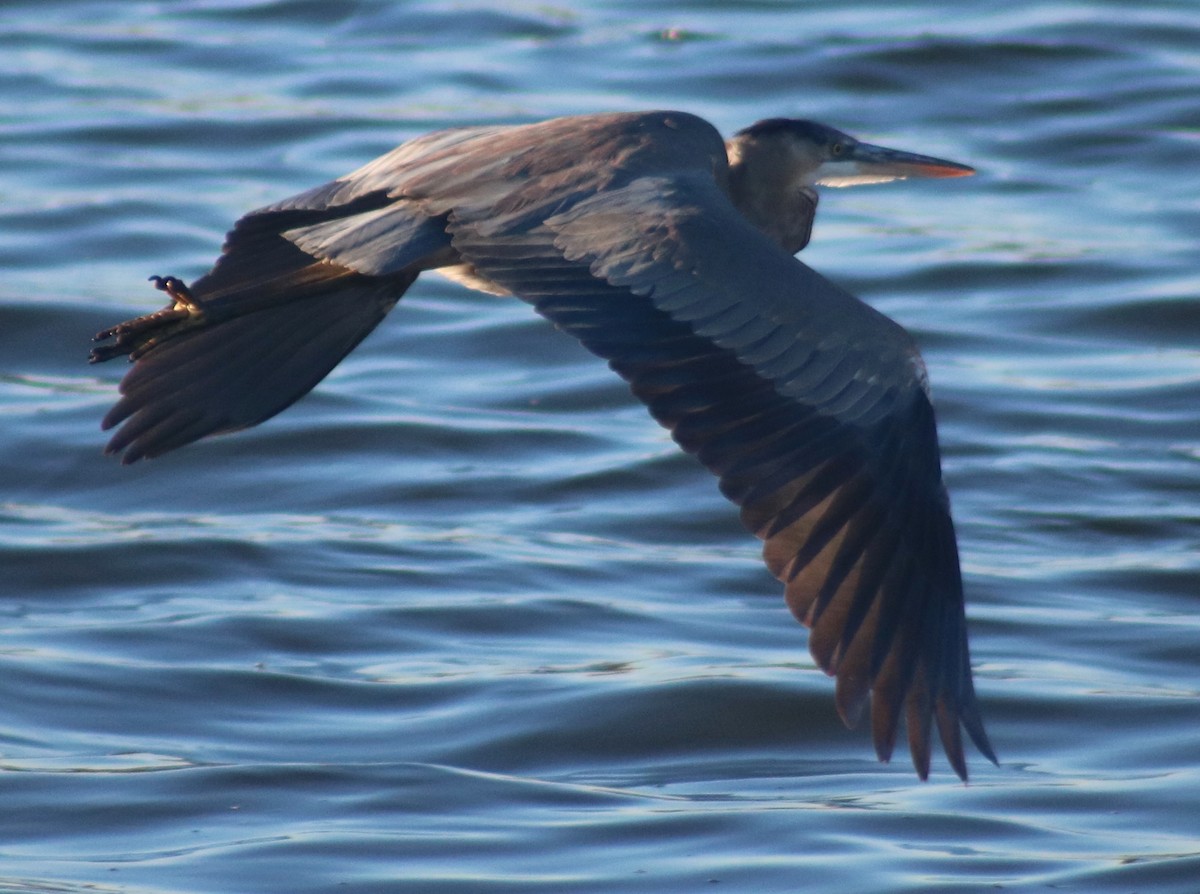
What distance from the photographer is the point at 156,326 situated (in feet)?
20.3

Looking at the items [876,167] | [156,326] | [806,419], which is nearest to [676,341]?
[806,419]

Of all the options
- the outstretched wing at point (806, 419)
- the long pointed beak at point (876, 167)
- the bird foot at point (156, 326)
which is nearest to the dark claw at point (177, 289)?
the bird foot at point (156, 326)

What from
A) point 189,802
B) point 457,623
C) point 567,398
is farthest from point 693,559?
point 189,802

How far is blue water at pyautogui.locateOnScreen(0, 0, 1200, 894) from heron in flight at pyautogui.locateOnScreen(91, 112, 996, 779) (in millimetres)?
1198

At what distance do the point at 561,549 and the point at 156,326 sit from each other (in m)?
3.17

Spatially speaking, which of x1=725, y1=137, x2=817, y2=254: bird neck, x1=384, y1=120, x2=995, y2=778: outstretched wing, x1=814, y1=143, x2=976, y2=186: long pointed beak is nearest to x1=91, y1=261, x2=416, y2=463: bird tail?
x1=384, y1=120, x2=995, y2=778: outstretched wing

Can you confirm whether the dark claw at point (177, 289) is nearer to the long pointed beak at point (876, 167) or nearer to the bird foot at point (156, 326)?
the bird foot at point (156, 326)

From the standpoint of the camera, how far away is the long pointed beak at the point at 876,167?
707 centimetres

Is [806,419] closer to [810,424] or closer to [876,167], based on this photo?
[810,424]

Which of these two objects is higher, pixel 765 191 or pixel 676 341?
pixel 765 191

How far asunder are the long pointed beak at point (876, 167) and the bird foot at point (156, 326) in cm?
207

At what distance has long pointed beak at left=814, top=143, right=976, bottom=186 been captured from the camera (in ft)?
23.2

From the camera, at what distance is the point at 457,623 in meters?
8.29

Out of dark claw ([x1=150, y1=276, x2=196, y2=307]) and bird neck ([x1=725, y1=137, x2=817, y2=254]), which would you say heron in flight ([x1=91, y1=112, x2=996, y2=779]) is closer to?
dark claw ([x1=150, y1=276, x2=196, y2=307])
